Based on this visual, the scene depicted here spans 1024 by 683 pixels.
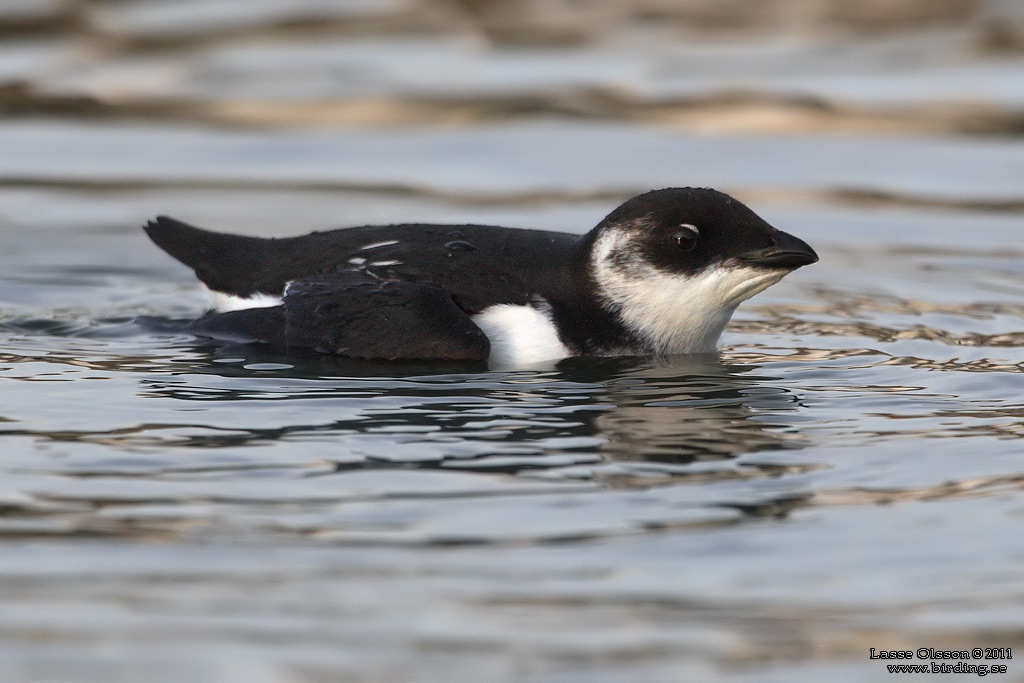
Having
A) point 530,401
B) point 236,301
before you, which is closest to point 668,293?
point 530,401

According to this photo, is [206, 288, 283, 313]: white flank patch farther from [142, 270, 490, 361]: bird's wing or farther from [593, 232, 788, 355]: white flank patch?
[593, 232, 788, 355]: white flank patch

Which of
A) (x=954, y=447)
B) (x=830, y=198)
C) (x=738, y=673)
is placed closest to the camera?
(x=738, y=673)

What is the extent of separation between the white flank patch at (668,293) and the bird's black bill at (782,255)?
5cm

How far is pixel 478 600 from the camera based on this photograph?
14.0 feet

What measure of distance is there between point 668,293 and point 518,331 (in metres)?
0.64

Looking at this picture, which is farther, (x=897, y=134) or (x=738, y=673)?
(x=897, y=134)

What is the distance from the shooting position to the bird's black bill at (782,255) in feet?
21.8

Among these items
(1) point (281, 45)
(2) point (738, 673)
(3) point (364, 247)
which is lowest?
(2) point (738, 673)

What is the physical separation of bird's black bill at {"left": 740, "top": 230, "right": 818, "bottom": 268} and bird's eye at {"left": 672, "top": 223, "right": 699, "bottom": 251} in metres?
0.21

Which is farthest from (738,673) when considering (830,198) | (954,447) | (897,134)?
(897,134)

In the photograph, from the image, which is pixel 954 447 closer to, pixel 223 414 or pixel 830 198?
pixel 223 414

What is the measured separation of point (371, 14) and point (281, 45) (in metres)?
1.10

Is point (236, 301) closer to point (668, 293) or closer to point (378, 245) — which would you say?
point (378, 245)

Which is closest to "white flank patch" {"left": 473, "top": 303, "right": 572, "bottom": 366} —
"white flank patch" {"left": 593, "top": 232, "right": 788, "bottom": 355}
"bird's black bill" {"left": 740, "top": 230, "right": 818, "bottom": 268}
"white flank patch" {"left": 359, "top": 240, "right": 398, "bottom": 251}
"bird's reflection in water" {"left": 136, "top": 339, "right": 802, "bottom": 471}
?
"bird's reflection in water" {"left": 136, "top": 339, "right": 802, "bottom": 471}
